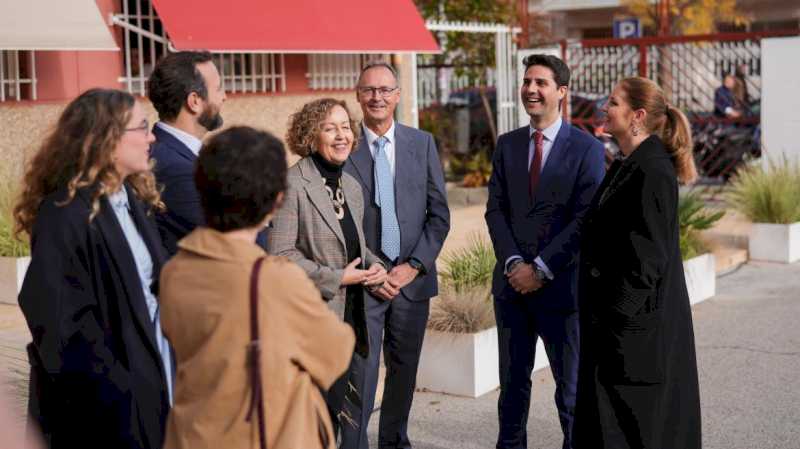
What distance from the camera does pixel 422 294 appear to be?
5.94 m

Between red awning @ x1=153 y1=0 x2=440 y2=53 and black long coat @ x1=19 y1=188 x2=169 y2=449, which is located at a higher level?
red awning @ x1=153 y1=0 x2=440 y2=53

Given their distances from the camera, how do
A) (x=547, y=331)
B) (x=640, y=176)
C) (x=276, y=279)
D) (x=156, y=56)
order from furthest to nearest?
(x=156, y=56), (x=547, y=331), (x=640, y=176), (x=276, y=279)

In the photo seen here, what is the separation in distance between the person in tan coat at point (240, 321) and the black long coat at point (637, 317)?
80.0 inches

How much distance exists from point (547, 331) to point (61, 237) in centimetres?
271

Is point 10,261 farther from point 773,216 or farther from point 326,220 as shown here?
point 773,216

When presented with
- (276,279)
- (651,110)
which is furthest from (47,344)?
(651,110)

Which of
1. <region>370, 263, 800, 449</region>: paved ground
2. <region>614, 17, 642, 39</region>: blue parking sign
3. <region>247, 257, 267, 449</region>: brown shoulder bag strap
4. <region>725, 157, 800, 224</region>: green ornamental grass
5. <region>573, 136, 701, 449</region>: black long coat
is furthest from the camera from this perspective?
<region>614, 17, 642, 39</region>: blue parking sign

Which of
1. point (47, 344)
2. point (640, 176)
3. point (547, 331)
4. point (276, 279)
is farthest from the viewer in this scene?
point (547, 331)

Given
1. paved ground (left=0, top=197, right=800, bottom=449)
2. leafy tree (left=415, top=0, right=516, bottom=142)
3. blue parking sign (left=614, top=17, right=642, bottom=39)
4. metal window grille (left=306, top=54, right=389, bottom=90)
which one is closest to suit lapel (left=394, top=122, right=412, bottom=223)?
paved ground (left=0, top=197, right=800, bottom=449)

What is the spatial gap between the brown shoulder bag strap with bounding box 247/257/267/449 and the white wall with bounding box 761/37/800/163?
46.4 ft

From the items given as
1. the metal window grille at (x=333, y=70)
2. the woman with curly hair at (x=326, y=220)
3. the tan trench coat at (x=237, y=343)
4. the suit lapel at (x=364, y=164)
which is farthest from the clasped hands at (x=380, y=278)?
the metal window grille at (x=333, y=70)

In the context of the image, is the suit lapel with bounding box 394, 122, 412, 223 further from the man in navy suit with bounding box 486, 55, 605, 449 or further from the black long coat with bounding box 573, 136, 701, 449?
the black long coat with bounding box 573, 136, 701, 449

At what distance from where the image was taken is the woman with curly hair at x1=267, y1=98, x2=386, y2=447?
5.18 m

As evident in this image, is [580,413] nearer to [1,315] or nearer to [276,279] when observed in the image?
[276,279]
